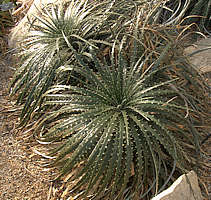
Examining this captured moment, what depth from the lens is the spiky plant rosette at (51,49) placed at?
2.66 meters

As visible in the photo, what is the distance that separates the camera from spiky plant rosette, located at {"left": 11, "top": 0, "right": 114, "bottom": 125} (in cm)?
266

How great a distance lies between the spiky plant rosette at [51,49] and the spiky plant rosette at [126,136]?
403 millimetres

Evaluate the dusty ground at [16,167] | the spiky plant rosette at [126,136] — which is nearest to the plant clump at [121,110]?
the spiky plant rosette at [126,136]

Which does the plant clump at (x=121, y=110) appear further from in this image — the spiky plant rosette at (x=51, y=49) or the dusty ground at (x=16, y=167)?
the dusty ground at (x=16, y=167)

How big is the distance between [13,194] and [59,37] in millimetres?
1252

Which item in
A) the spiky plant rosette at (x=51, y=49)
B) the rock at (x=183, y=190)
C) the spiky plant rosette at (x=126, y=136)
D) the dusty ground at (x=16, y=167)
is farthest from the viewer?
the spiky plant rosette at (x=51, y=49)

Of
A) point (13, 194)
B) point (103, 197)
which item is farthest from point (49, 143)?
point (103, 197)

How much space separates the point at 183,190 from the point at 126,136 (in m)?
0.44

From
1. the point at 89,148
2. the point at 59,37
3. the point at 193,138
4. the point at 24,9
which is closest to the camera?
the point at 89,148

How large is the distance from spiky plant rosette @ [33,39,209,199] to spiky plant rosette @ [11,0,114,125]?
403 mm

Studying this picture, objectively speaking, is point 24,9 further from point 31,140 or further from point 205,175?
point 205,175

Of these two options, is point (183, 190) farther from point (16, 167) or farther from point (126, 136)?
point (16, 167)

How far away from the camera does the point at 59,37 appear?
2.74 meters

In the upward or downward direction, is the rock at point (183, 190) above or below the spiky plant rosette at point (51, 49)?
below
